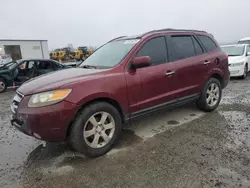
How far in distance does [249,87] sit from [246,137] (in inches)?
180

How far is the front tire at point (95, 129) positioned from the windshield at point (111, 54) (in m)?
0.80

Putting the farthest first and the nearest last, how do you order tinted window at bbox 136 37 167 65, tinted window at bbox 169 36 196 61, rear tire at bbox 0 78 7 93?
rear tire at bbox 0 78 7 93, tinted window at bbox 169 36 196 61, tinted window at bbox 136 37 167 65

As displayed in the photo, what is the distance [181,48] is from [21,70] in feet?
24.3

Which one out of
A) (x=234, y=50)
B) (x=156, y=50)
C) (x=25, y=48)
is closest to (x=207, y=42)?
(x=156, y=50)

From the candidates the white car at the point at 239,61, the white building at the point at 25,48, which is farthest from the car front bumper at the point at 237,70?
the white building at the point at 25,48

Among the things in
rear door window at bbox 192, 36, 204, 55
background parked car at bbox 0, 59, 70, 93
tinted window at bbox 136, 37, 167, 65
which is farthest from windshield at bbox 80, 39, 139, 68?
background parked car at bbox 0, 59, 70, 93

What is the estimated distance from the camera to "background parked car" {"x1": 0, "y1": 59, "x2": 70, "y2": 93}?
865cm

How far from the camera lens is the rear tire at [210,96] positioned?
4.62 metres

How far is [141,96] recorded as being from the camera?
11.5ft

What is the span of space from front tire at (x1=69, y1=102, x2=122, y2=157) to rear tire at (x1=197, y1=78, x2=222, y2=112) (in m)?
2.27

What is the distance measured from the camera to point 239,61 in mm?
8969

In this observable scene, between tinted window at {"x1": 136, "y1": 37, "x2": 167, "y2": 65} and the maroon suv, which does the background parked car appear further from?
tinted window at {"x1": 136, "y1": 37, "x2": 167, "y2": 65}

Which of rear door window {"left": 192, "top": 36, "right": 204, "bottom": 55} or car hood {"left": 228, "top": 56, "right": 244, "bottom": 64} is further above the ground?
rear door window {"left": 192, "top": 36, "right": 204, "bottom": 55}

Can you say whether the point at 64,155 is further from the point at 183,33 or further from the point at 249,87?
the point at 249,87
